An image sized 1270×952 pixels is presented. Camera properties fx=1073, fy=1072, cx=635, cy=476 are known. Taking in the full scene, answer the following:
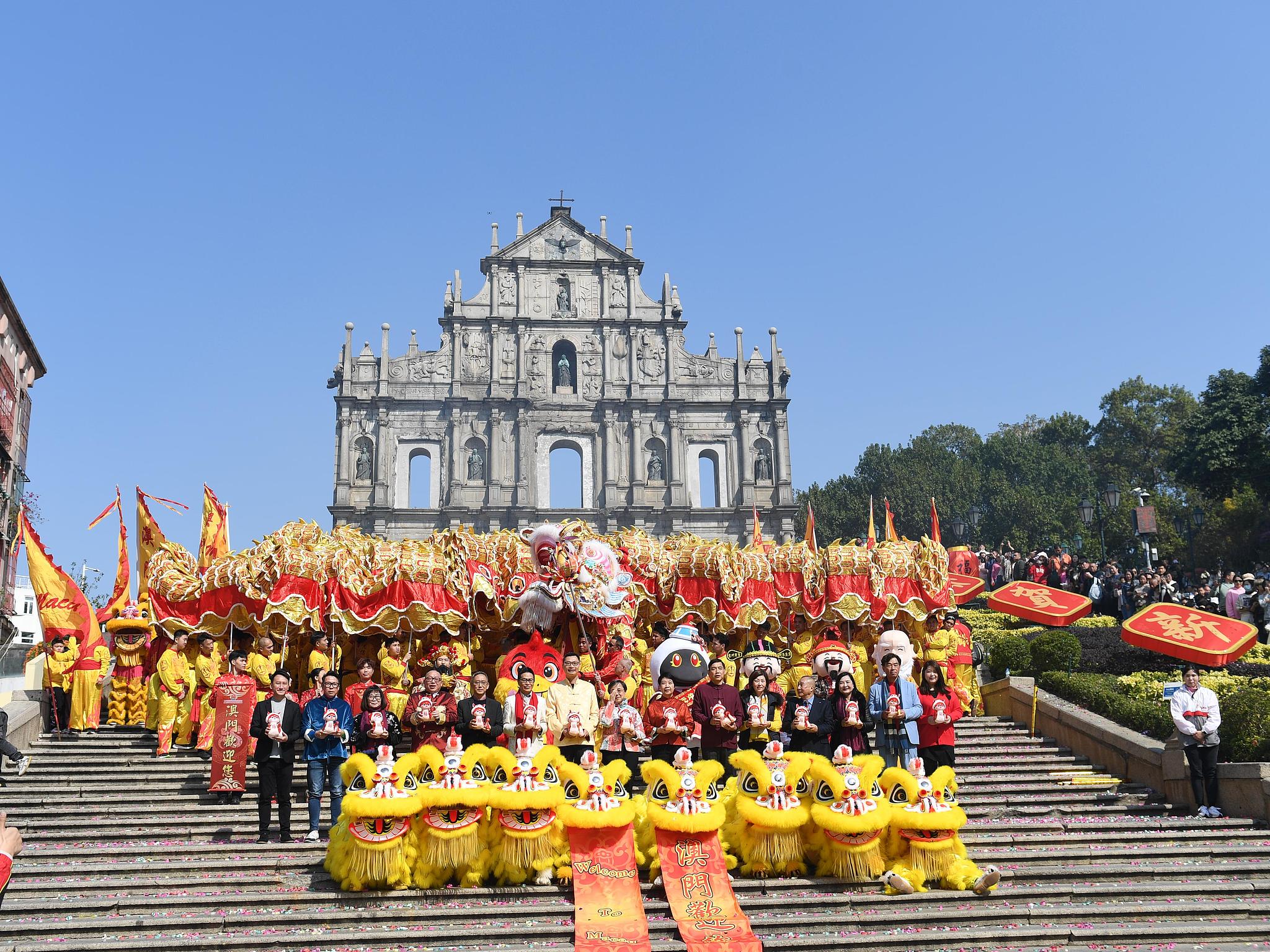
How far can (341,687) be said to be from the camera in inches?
501

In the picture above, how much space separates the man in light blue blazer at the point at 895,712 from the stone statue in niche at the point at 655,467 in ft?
109

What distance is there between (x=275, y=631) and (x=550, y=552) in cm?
395

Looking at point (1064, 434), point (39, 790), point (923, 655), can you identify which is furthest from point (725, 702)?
point (1064, 434)

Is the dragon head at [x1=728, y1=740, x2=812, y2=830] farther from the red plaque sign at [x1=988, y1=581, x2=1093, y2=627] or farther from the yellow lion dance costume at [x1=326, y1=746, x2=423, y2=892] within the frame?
the red plaque sign at [x1=988, y1=581, x2=1093, y2=627]

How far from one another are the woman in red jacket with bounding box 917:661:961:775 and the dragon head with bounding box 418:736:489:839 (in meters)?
3.70

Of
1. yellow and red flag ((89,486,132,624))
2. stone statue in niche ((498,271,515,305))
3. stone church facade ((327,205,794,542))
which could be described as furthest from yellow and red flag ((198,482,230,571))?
stone statue in niche ((498,271,515,305))

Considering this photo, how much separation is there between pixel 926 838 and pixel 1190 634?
757 cm

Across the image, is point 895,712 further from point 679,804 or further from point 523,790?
point 523,790

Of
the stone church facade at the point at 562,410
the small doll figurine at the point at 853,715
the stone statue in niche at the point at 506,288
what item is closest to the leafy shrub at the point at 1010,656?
the small doll figurine at the point at 853,715

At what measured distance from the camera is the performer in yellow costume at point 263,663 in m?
11.8

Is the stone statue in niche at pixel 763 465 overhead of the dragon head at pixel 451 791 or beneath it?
overhead

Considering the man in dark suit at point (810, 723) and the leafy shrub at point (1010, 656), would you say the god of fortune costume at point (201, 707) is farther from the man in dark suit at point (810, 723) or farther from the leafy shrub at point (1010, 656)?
the leafy shrub at point (1010, 656)

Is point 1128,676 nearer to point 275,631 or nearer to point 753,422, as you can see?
point 275,631

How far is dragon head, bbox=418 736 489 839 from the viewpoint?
24.6ft
